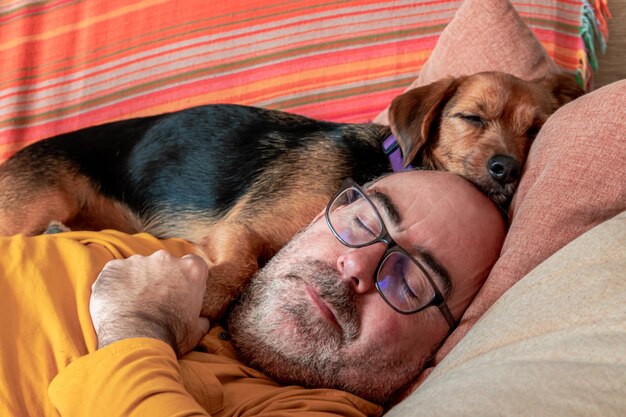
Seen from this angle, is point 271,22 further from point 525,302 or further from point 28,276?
point 525,302

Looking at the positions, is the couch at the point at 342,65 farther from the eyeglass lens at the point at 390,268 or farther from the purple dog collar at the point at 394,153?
the purple dog collar at the point at 394,153

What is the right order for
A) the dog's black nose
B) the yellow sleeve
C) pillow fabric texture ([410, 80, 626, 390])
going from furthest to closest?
1. the dog's black nose
2. pillow fabric texture ([410, 80, 626, 390])
3. the yellow sleeve

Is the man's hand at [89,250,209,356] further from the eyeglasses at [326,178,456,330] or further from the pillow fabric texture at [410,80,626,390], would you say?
the pillow fabric texture at [410,80,626,390]

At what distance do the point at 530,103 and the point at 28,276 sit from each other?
1.48 m

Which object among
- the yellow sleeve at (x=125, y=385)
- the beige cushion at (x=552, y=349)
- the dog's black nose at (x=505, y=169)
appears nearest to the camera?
the beige cushion at (x=552, y=349)

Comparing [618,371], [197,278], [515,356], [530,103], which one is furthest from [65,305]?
[530,103]

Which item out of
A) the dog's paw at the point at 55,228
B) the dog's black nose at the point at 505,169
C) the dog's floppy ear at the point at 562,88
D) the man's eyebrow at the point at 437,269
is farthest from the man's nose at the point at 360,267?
the dog's paw at the point at 55,228

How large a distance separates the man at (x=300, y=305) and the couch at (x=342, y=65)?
10cm

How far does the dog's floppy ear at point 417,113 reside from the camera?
213cm

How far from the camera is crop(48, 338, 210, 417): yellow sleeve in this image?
115 cm

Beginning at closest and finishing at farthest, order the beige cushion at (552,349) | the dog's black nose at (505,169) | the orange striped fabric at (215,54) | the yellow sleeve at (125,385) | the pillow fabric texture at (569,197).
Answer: the beige cushion at (552,349) → the yellow sleeve at (125,385) → the pillow fabric texture at (569,197) → the dog's black nose at (505,169) → the orange striped fabric at (215,54)

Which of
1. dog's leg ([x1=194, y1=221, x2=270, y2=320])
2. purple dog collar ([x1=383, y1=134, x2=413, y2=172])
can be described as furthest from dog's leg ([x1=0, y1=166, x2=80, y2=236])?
purple dog collar ([x1=383, y1=134, x2=413, y2=172])

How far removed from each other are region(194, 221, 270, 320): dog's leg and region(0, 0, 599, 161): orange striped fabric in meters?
0.86

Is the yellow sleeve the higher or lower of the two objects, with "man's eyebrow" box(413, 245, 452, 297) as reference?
higher
